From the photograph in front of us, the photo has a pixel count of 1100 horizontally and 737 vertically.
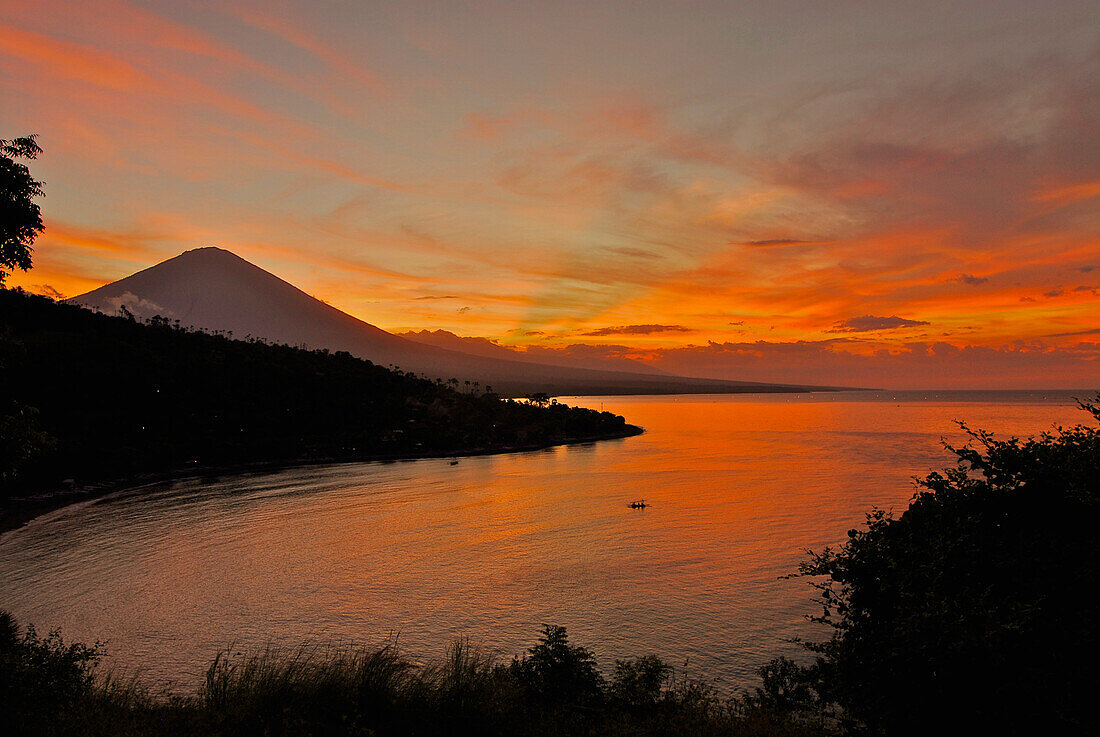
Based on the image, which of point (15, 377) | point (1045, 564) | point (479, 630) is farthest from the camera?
point (15, 377)

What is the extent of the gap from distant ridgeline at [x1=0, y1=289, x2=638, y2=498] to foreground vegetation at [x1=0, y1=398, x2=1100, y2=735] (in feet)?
249

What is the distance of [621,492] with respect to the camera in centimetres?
8444

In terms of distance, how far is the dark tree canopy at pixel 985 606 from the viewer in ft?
43.0

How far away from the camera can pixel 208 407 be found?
12300 centimetres

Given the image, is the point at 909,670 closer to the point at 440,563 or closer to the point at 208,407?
the point at 440,563

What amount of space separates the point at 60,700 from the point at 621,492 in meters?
72.9

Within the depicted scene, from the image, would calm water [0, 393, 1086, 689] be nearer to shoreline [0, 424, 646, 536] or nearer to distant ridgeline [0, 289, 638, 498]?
shoreline [0, 424, 646, 536]

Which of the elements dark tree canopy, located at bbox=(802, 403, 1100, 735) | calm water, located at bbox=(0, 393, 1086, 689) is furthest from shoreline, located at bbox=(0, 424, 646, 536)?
dark tree canopy, located at bbox=(802, 403, 1100, 735)

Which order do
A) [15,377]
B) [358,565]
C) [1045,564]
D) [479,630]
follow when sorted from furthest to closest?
[15,377]
[358,565]
[479,630]
[1045,564]

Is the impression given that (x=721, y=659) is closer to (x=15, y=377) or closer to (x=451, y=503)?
(x=451, y=503)

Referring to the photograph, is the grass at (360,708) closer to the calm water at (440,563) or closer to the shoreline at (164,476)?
the calm water at (440,563)

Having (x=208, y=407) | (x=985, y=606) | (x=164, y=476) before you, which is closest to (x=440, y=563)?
(x=985, y=606)

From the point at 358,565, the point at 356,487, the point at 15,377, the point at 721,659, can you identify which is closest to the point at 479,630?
the point at 721,659

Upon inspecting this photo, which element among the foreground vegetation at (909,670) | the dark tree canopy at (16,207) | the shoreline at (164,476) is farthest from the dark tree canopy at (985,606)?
the shoreline at (164,476)
